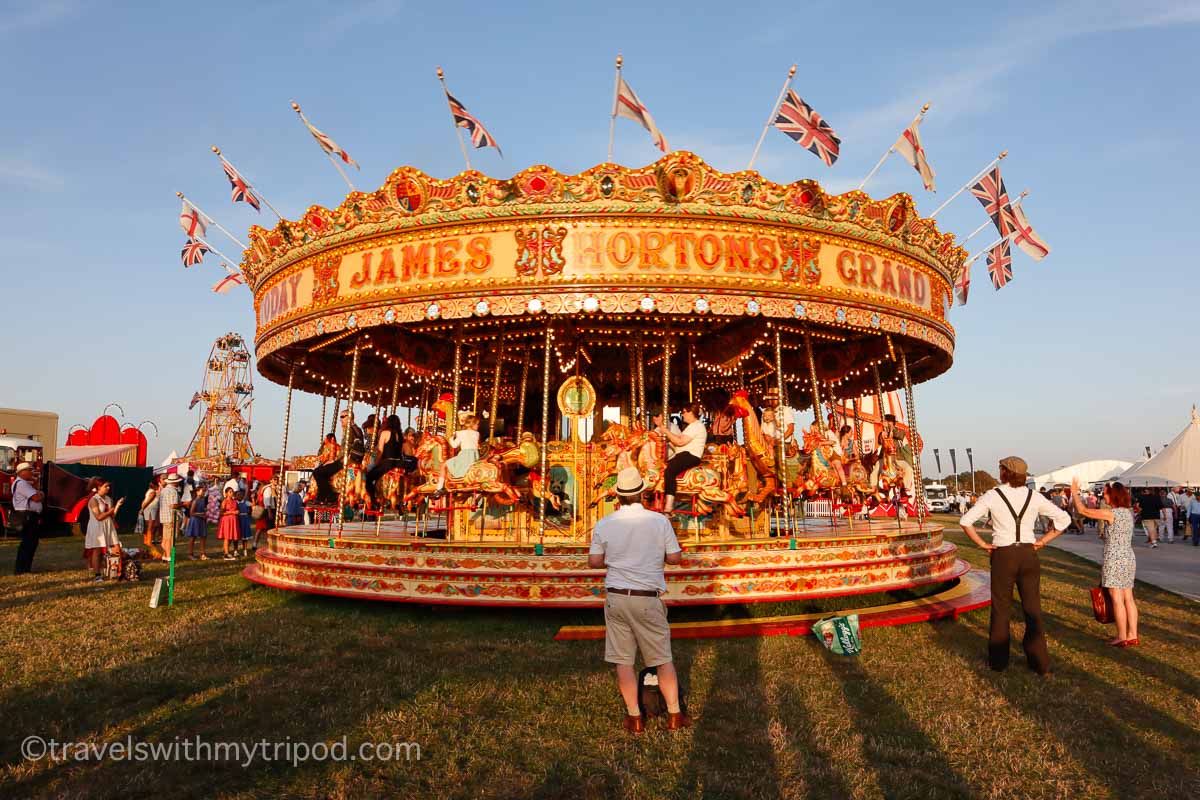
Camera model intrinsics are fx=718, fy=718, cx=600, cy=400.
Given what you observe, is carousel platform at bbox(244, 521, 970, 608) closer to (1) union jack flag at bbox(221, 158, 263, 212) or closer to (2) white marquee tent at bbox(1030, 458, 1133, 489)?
(1) union jack flag at bbox(221, 158, 263, 212)

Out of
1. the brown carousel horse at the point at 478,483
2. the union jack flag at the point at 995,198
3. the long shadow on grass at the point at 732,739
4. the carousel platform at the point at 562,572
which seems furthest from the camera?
the union jack flag at the point at 995,198

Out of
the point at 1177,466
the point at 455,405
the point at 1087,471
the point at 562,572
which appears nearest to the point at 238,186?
the point at 455,405

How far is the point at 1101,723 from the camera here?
532 centimetres

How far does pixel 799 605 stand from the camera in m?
10.5

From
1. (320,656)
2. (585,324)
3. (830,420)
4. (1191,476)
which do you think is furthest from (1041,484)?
(320,656)

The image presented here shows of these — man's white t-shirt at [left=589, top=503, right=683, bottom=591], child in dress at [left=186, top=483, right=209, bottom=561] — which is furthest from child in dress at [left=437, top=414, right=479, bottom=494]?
child in dress at [left=186, top=483, right=209, bottom=561]

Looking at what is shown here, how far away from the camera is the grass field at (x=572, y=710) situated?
427 centimetres

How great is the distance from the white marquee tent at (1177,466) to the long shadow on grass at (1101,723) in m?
29.5

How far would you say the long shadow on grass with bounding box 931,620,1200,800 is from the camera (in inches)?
172

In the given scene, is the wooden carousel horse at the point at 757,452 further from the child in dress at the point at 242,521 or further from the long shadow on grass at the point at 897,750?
the child in dress at the point at 242,521

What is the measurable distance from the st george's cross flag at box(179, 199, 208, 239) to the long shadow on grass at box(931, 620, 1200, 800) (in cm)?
1490

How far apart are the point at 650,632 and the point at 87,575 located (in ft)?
42.4

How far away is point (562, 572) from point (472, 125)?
23.2 ft

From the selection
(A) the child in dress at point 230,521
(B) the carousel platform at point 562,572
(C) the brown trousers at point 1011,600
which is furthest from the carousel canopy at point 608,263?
(A) the child in dress at point 230,521
